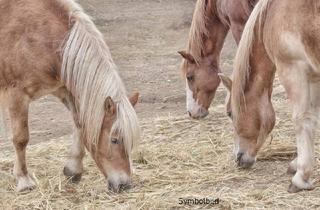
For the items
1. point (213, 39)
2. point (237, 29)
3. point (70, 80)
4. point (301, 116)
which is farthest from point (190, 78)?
point (301, 116)

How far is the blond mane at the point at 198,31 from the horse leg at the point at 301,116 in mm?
2711

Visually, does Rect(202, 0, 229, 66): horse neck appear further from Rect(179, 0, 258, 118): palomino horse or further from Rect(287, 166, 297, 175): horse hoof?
Rect(287, 166, 297, 175): horse hoof

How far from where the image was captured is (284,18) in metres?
4.54

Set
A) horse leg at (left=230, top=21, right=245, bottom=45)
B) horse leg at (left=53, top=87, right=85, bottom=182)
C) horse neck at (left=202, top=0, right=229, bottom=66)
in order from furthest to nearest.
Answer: horse neck at (left=202, top=0, right=229, bottom=66) < horse leg at (left=230, top=21, right=245, bottom=45) < horse leg at (left=53, top=87, right=85, bottom=182)

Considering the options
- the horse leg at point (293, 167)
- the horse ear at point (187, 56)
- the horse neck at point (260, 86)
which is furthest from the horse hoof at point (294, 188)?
the horse ear at point (187, 56)

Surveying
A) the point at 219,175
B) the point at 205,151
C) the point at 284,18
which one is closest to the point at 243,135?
the point at 219,175

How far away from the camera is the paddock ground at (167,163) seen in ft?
15.5

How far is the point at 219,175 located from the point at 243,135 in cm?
36

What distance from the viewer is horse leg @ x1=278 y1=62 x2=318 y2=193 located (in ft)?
14.8

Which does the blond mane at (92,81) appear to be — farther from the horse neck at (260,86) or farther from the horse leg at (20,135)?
the horse neck at (260,86)

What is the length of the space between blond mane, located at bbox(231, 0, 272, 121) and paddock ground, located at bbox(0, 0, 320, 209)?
1.91ft

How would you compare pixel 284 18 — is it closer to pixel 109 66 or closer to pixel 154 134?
pixel 109 66

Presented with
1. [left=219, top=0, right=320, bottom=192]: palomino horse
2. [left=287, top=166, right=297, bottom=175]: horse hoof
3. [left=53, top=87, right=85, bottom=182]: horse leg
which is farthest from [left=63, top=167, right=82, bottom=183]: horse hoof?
[left=287, top=166, right=297, bottom=175]: horse hoof

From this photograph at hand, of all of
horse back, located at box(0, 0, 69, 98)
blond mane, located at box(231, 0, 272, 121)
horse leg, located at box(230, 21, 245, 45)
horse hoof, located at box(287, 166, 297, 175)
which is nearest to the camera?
blond mane, located at box(231, 0, 272, 121)
